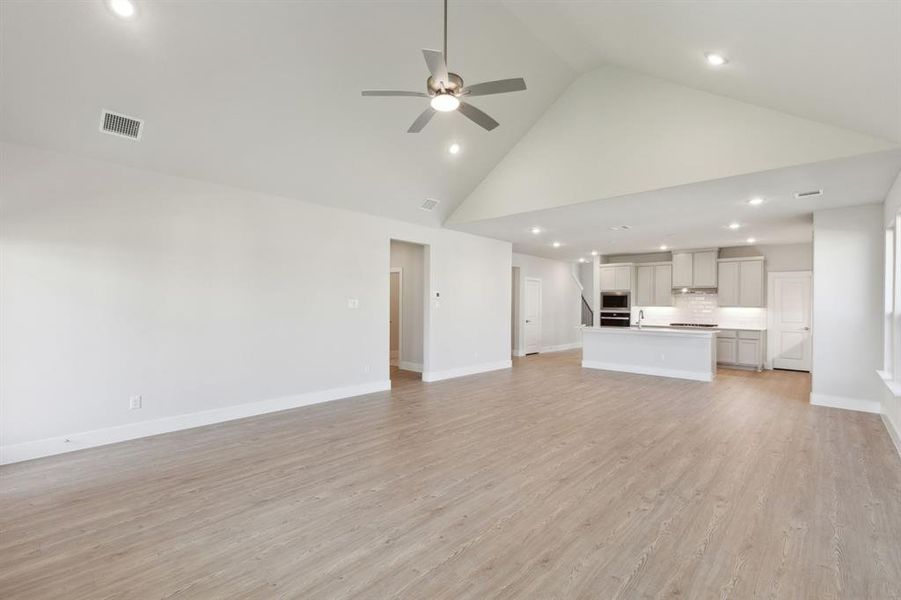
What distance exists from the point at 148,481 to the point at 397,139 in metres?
4.25

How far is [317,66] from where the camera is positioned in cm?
389

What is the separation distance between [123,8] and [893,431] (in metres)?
7.95

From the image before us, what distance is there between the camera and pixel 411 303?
846cm

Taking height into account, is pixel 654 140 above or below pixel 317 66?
below

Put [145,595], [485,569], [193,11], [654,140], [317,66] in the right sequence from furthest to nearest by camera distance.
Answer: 1. [654,140]
2. [317,66]
3. [193,11]
4. [485,569]
5. [145,595]

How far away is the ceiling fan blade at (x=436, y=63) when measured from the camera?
2.56 m

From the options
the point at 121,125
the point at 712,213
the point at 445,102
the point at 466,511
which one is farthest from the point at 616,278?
the point at 121,125

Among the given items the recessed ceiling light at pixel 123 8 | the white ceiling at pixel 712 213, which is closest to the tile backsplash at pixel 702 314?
the white ceiling at pixel 712 213

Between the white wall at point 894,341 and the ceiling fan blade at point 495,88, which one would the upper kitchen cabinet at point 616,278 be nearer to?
the white wall at point 894,341

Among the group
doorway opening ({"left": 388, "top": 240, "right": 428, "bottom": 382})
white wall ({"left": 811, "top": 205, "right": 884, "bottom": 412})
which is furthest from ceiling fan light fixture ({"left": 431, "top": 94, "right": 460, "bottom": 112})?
white wall ({"left": 811, "top": 205, "right": 884, "bottom": 412})

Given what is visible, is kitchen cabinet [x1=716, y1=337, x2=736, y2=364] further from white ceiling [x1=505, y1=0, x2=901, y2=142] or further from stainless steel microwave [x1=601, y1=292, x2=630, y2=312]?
white ceiling [x1=505, y1=0, x2=901, y2=142]

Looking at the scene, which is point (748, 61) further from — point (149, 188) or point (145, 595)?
point (149, 188)

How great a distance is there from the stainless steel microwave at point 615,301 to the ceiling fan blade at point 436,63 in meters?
9.28

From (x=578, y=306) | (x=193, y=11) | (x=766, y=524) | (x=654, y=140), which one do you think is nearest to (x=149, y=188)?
(x=193, y=11)
